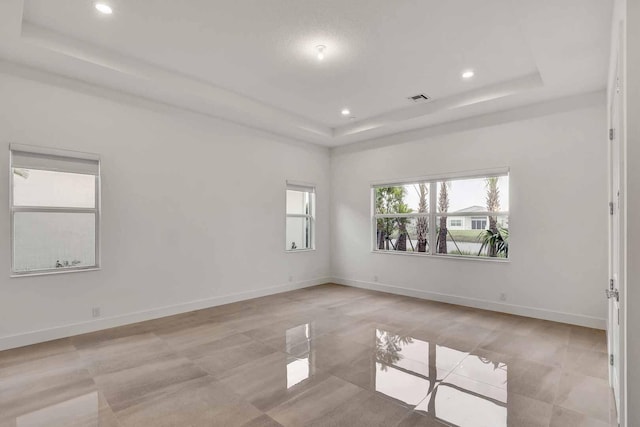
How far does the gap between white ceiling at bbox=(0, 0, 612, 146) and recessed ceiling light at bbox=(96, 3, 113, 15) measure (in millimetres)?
60

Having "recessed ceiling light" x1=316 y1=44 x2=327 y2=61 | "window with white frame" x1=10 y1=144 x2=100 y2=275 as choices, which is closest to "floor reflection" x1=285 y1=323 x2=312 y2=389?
"window with white frame" x1=10 y1=144 x2=100 y2=275

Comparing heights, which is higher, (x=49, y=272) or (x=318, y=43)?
(x=318, y=43)

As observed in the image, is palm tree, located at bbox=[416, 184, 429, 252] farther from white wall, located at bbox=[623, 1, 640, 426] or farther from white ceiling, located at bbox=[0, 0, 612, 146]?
white wall, located at bbox=[623, 1, 640, 426]

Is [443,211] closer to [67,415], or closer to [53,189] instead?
[67,415]

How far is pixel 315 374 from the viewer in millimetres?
3037

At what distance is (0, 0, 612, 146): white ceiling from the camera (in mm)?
3006

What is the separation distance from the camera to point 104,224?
4.27 meters

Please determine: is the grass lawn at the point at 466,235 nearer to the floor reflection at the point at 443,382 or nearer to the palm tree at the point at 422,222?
the palm tree at the point at 422,222

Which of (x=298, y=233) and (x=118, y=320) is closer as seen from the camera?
(x=118, y=320)

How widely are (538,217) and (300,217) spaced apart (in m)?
4.22

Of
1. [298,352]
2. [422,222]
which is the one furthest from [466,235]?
[298,352]

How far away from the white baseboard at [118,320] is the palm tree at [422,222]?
283cm

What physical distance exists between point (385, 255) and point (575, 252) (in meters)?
3.03

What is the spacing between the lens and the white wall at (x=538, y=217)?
4355mm
